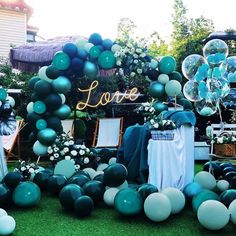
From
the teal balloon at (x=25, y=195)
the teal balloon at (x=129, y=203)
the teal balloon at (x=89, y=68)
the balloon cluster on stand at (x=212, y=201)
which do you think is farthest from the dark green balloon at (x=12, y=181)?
the teal balloon at (x=89, y=68)

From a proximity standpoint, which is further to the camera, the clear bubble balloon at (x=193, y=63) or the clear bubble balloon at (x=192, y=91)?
the clear bubble balloon at (x=192, y=91)

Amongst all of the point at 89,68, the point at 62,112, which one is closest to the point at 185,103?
the point at 89,68

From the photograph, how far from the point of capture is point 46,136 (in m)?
6.18

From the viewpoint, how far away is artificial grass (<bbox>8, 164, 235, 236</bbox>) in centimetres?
342

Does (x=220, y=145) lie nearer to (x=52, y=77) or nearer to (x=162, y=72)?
(x=162, y=72)

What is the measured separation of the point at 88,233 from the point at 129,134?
2.28 metres

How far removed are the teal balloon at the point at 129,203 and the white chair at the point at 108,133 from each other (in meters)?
4.07

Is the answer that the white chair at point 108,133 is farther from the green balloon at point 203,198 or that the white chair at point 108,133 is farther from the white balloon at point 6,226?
the white balloon at point 6,226

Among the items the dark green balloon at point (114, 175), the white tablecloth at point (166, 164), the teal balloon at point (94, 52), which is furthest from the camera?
the teal balloon at point (94, 52)

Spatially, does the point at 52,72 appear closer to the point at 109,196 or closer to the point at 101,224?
the point at 109,196

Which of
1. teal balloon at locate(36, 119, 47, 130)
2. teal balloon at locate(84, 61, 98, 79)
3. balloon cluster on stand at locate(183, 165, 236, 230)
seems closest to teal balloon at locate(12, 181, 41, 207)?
balloon cluster on stand at locate(183, 165, 236, 230)

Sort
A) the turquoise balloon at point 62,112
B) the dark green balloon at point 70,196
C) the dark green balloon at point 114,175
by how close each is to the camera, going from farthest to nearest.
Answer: the turquoise balloon at point 62,112
the dark green balloon at point 114,175
the dark green balloon at point 70,196

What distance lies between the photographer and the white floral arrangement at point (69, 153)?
19.8 ft

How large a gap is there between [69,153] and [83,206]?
7.63 feet
